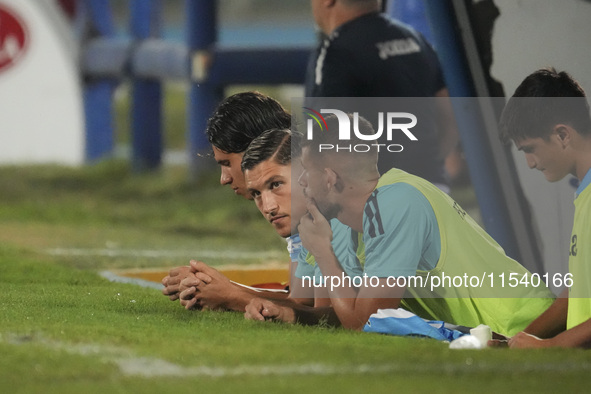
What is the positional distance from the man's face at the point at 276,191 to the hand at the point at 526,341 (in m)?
1.03

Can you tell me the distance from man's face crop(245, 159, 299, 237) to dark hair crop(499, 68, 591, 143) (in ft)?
2.88

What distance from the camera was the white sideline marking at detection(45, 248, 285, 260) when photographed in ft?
26.8

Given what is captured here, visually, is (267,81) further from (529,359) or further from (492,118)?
(529,359)

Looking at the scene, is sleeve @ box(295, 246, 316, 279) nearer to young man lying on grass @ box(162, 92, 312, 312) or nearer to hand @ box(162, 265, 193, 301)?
young man lying on grass @ box(162, 92, 312, 312)

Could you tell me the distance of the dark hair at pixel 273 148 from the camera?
468cm

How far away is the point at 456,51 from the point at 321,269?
231 cm

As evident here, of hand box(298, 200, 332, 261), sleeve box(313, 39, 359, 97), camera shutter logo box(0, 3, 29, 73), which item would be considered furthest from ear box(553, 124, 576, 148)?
camera shutter logo box(0, 3, 29, 73)

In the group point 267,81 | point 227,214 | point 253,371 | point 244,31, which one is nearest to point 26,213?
point 227,214

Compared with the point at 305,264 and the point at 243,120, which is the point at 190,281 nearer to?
the point at 305,264

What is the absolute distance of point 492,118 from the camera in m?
6.21

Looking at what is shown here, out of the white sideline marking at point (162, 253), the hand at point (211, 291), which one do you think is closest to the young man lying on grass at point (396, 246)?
the hand at point (211, 291)

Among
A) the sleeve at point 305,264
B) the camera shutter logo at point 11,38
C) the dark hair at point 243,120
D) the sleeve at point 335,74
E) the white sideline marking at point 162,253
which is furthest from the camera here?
the camera shutter logo at point 11,38

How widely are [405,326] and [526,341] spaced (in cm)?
47

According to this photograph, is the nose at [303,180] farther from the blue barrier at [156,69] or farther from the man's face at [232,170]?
the blue barrier at [156,69]
